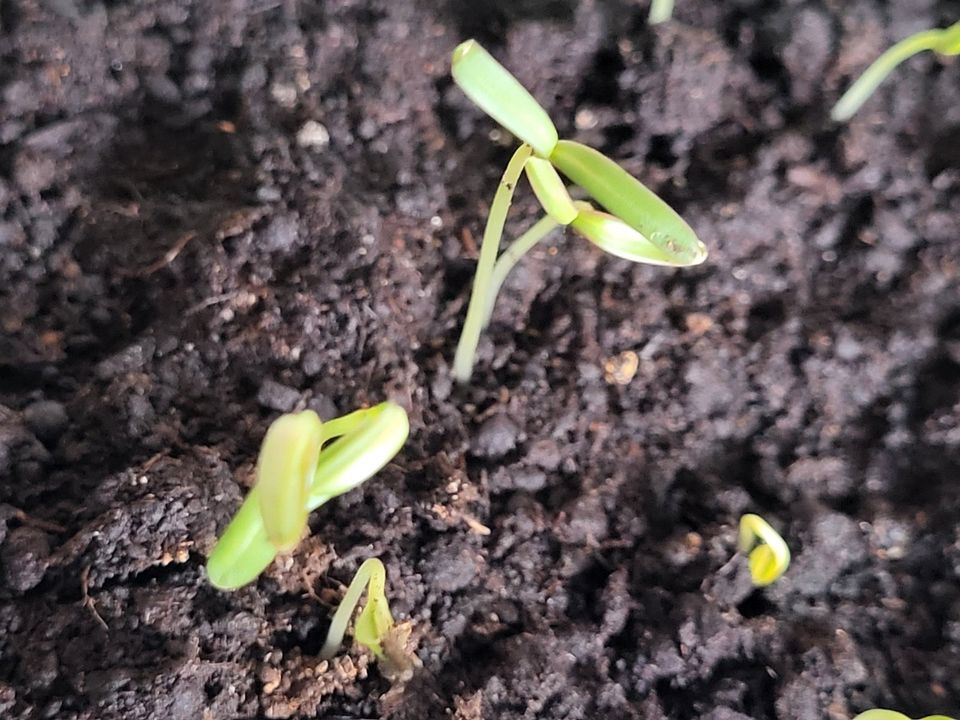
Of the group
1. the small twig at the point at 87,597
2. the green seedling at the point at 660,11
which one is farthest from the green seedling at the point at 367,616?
the green seedling at the point at 660,11

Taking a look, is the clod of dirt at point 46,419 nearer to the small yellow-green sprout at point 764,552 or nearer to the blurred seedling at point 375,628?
the blurred seedling at point 375,628

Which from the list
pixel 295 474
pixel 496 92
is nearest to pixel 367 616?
pixel 295 474

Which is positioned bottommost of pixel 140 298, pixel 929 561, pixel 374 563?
pixel 929 561

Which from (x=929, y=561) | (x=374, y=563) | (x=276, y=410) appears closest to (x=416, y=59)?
(x=276, y=410)

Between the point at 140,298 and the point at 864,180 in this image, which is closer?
the point at 140,298

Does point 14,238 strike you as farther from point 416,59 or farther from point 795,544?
point 795,544

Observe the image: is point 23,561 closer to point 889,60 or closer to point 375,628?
point 375,628
